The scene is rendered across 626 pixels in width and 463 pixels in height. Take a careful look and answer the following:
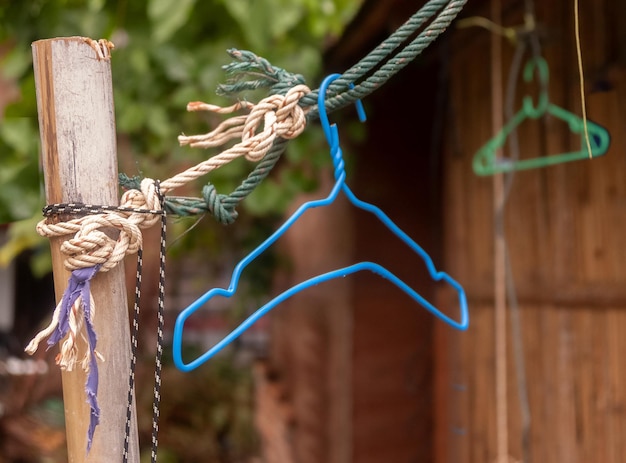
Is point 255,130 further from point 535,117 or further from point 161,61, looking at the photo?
point 161,61

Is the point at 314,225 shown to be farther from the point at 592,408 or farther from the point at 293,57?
the point at 592,408

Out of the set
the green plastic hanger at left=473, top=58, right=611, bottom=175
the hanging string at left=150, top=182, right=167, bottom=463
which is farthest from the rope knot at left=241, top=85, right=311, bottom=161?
the green plastic hanger at left=473, top=58, right=611, bottom=175

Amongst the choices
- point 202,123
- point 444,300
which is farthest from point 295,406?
point 202,123

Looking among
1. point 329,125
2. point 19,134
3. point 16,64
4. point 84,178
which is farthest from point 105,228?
point 16,64

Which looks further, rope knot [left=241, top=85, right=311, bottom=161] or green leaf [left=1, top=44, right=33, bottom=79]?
green leaf [left=1, top=44, right=33, bottom=79]

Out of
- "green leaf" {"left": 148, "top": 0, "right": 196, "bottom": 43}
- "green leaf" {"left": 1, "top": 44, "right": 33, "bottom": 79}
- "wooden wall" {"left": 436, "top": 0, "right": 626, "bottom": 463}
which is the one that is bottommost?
"wooden wall" {"left": 436, "top": 0, "right": 626, "bottom": 463}

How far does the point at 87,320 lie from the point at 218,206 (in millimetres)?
223

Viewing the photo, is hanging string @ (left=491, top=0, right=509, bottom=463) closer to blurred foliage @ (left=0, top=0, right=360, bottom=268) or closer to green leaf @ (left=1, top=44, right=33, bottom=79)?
blurred foliage @ (left=0, top=0, right=360, bottom=268)

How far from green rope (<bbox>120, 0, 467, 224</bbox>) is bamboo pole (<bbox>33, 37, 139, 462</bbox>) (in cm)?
8

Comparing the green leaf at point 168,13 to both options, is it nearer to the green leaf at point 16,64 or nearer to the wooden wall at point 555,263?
the green leaf at point 16,64

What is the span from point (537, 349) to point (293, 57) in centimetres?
140

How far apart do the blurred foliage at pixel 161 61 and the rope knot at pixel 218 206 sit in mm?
902

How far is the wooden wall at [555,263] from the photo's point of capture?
70.1 inches

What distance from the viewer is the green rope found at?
0.94 meters
